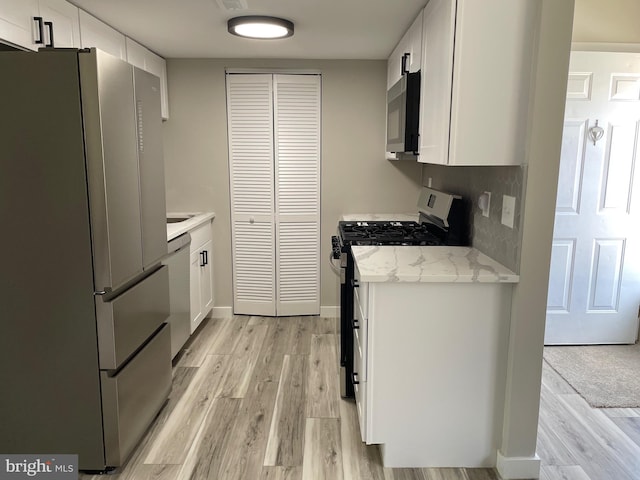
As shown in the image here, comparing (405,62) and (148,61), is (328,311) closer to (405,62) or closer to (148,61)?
(405,62)

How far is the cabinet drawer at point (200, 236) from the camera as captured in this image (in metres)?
3.66

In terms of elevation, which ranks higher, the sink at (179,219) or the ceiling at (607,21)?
the ceiling at (607,21)

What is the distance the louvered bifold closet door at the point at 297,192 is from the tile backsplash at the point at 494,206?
144 centimetres

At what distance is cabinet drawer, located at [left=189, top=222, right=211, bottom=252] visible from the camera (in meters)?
3.66

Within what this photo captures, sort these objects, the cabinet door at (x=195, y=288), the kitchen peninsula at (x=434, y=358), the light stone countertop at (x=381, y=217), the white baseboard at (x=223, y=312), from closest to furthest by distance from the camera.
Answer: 1. the kitchen peninsula at (x=434, y=358)
2. the cabinet door at (x=195, y=288)
3. the light stone countertop at (x=381, y=217)
4. the white baseboard at (x=223, y=312)

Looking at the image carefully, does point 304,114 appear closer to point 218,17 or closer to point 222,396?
point 218,17

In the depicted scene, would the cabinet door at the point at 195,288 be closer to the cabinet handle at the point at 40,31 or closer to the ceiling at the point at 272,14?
the ceiling at the point at 272,14

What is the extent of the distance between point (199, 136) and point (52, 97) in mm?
2269

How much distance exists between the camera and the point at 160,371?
2617 mm

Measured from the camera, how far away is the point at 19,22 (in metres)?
2.10

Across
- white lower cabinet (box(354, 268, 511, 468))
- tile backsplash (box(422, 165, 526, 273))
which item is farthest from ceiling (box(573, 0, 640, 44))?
white lower cabinet (box(354, 268, 511, 468))

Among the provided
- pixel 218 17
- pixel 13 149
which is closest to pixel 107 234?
pixel 13 149

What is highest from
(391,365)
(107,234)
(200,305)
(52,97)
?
(52,97)

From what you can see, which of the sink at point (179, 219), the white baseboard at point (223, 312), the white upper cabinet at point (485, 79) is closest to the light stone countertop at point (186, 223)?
the sink at point (179, 219)
